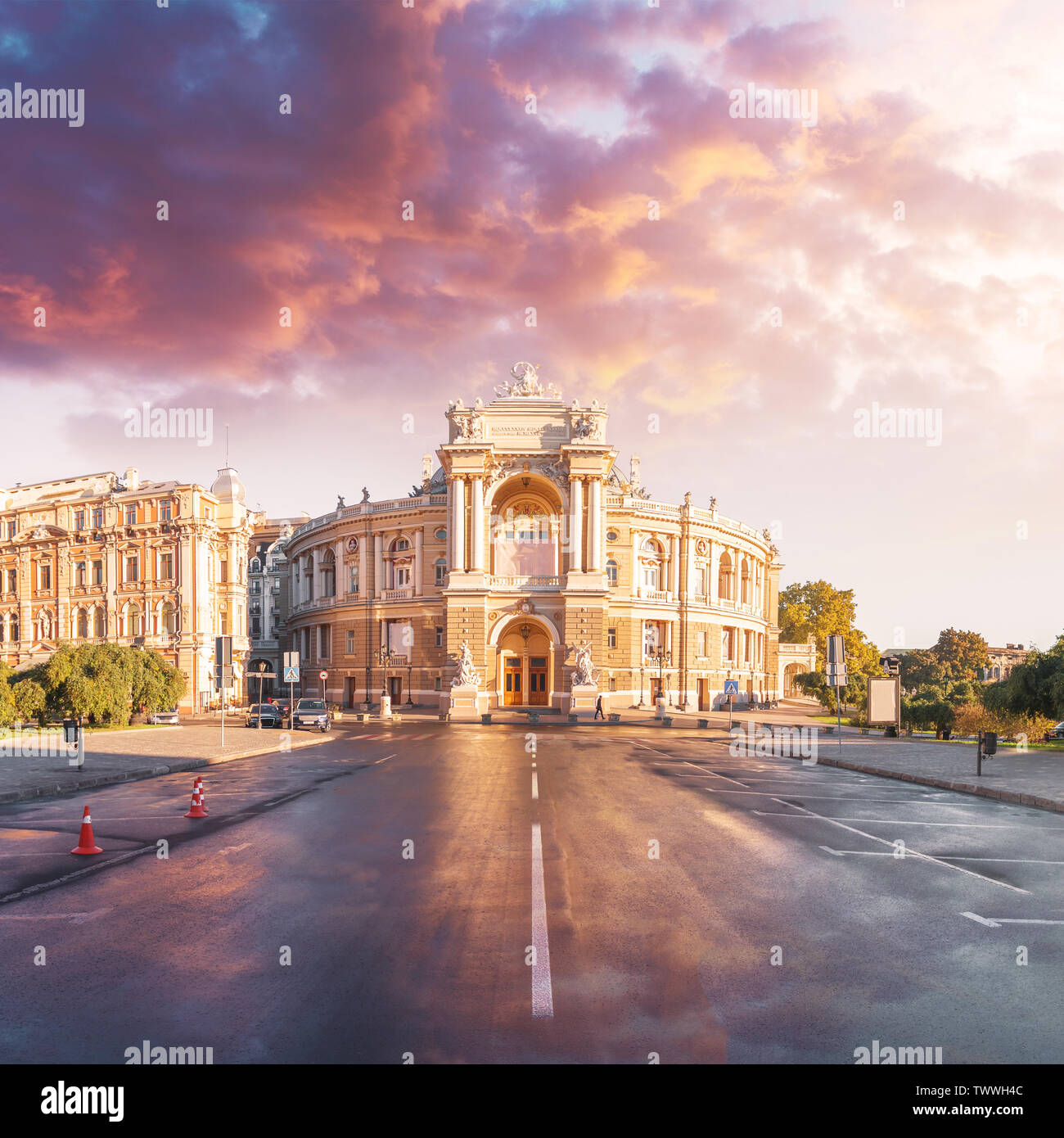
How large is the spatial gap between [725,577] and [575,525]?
868 inches

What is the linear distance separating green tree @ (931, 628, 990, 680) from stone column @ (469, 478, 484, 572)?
266 ft

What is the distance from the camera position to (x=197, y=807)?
548 inches

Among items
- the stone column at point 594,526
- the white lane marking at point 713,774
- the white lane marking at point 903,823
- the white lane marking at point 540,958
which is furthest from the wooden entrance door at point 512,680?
the white lane marking at point 540,958

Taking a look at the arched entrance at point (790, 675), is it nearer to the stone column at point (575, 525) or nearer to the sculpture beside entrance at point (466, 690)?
the stone column at point (575, 525)

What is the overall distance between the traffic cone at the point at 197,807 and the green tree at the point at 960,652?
115 meters

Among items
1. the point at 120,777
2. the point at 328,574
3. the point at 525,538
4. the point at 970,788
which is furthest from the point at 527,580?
the point at 970,788

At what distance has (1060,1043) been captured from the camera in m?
5.34

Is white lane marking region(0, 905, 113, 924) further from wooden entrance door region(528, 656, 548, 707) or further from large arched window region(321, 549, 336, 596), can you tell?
large arched window region(321, 549, 336, 596)

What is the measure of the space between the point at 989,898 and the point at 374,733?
32.6m

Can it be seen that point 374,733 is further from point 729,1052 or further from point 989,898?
point 729,1052

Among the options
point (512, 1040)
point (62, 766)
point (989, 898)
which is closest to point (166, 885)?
point (512, 1040)

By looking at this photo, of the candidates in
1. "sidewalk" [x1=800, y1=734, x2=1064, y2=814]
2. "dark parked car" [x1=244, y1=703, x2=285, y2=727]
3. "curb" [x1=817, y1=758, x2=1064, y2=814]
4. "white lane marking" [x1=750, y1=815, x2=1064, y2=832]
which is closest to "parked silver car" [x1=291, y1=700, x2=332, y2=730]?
"dark parked car" [x1=244, y1=703, x2=285, y2=727]

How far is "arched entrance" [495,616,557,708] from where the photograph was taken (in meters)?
59.9

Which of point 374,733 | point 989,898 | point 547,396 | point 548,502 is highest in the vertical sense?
point 547,396
